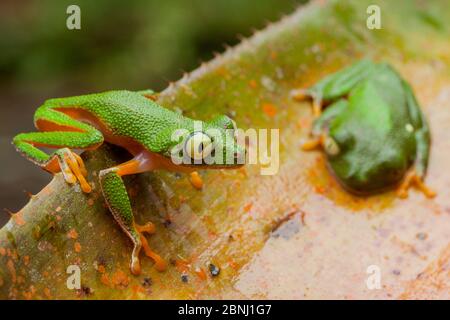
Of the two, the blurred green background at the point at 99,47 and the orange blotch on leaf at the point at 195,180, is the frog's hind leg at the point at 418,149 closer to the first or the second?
the orange blotch on leaf at the point at 195,180

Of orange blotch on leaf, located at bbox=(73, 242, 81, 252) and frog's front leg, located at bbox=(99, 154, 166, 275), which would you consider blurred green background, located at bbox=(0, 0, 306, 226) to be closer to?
frog's front leg, located at bbox=(99, 154, 166, 275)

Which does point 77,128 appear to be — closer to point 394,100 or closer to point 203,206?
point 203,206

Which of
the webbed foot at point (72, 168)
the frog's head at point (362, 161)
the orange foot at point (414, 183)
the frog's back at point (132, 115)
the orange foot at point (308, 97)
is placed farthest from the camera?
the orange foot at point (308, 97)

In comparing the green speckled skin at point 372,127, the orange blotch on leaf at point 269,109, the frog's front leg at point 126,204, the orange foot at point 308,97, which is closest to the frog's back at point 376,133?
the green speckled skin at point 372,127

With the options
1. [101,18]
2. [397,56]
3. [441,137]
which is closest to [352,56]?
[397,56]

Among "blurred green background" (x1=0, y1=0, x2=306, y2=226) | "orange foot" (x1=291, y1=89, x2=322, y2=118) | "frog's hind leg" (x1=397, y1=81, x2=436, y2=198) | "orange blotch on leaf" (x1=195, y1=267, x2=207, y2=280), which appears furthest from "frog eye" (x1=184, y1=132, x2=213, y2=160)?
"blurred green background" (x1=0, y1=0, x2=306, y2=226)

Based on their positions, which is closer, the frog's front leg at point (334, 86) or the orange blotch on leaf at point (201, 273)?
the orange blotch on leaf at point (201, 273)
